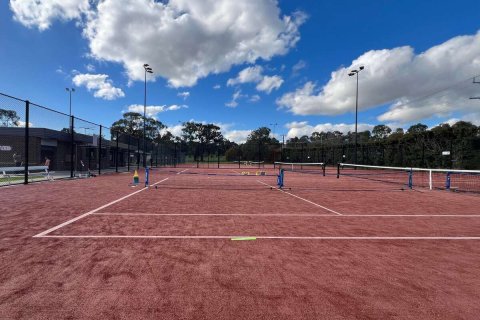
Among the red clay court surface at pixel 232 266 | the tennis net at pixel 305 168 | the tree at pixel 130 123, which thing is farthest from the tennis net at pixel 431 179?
the tree at pixel 130 123

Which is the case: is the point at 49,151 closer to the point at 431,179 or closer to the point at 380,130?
the point at 431,179

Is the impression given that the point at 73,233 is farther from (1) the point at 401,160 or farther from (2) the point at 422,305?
Result: (1) the point at 401,160

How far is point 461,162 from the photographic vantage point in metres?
34.0

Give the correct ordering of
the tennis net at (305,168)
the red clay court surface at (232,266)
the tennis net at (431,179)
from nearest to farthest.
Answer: the red clay court surface at (232,266), the tennis net at (431,179), the tennis net at (305,168)

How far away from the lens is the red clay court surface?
310 centimetres

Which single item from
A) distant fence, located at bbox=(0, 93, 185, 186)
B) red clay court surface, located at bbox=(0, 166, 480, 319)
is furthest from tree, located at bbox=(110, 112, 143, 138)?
red clay court surface, located at bbox=(0, 166, 480, 319)

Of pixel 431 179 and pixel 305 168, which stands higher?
pixel 431 179

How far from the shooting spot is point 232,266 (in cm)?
423

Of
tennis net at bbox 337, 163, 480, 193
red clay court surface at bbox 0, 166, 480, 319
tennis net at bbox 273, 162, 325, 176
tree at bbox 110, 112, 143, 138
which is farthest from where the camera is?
tree at bbox 110, 112, 143, 138

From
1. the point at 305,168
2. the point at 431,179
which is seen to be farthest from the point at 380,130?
the point at 431,179

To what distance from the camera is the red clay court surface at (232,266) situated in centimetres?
310

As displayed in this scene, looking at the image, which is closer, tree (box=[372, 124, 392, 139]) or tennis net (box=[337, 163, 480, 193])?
tennis net (box=[337, 163, 480, 193])

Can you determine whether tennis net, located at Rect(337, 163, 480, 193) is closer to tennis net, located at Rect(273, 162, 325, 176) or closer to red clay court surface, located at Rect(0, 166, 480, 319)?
tennis net, located at Rect(273, 162, 325, 176)

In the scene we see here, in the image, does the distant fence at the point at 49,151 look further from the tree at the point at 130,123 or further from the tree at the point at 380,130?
the tree at the point at 380,130
